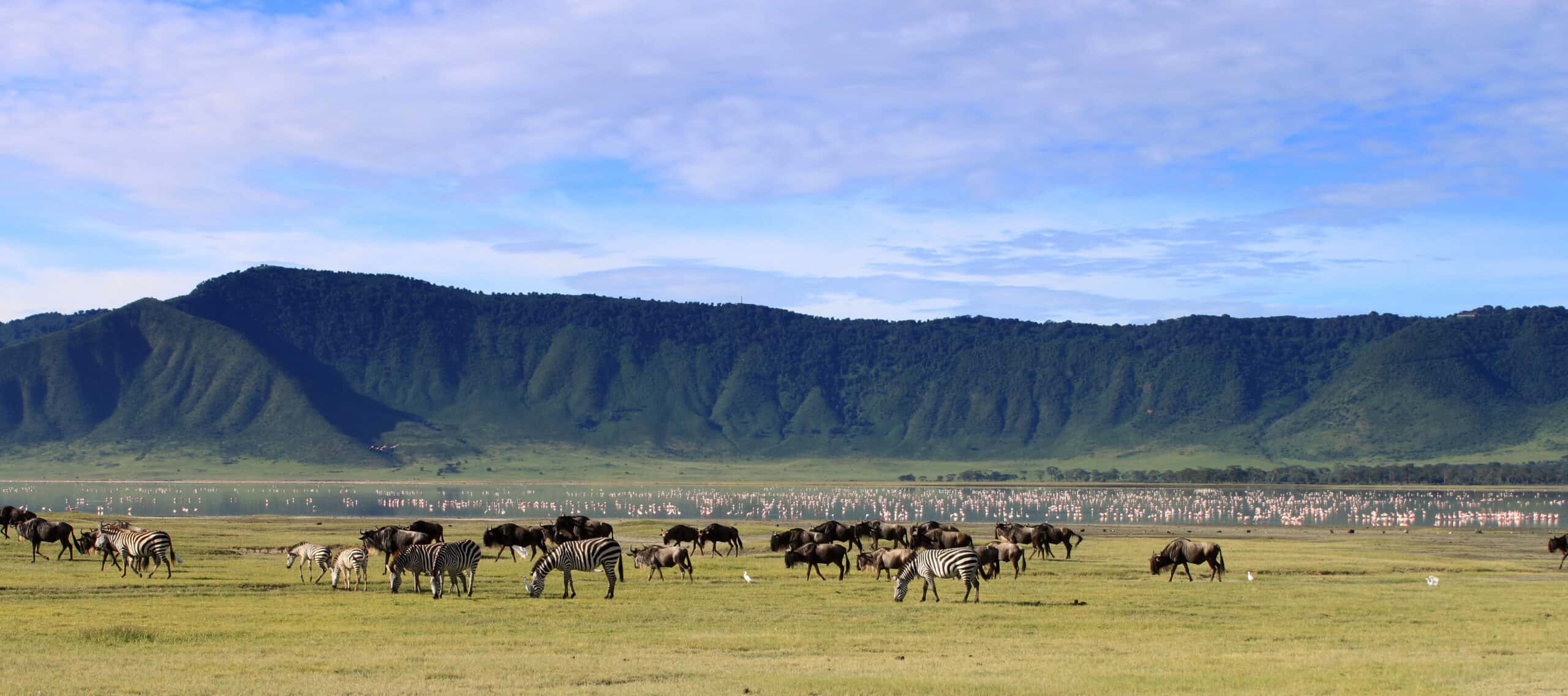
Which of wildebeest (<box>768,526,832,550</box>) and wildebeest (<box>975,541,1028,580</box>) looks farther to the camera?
wildebeest (<box>768,526,832,550</box>)

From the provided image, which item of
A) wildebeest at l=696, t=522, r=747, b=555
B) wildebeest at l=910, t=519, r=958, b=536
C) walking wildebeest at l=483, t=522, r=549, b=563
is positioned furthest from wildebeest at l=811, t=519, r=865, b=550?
walking wildebeest at l=483, t=522, r=549, b=563

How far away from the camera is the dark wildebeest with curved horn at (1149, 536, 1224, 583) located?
118 ft

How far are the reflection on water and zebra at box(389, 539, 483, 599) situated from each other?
5698 cm

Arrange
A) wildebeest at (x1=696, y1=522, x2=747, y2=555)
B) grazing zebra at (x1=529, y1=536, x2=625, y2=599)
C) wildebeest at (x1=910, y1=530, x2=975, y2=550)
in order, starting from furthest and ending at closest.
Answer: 1. wildebeest at (x1=696, y1=522, x2=747, y2=555)
2. wildebeest at (x1=910, y1=530, x2=975, y2=550)
3. grazing zebra at (x1=529, y1=536, x2=625, y2=599)

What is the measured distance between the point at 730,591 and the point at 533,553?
35.7ft

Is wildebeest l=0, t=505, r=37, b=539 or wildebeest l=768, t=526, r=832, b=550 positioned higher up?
wildebeest l=0, t=505, r=37, b=539

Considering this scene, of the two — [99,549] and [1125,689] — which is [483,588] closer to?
[99,549]

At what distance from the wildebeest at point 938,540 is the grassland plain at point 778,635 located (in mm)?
2111

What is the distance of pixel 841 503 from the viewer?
125 metres

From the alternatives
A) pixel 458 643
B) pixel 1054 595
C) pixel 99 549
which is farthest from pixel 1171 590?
pixel 99 549

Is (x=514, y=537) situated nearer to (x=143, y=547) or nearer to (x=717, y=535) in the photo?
(x=717, y=535)

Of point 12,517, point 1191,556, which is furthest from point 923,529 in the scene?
point 12,517

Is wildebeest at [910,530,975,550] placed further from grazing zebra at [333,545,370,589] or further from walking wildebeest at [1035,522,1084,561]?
grazing zebra at [333,545,370,589]

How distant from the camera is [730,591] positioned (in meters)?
32.2
